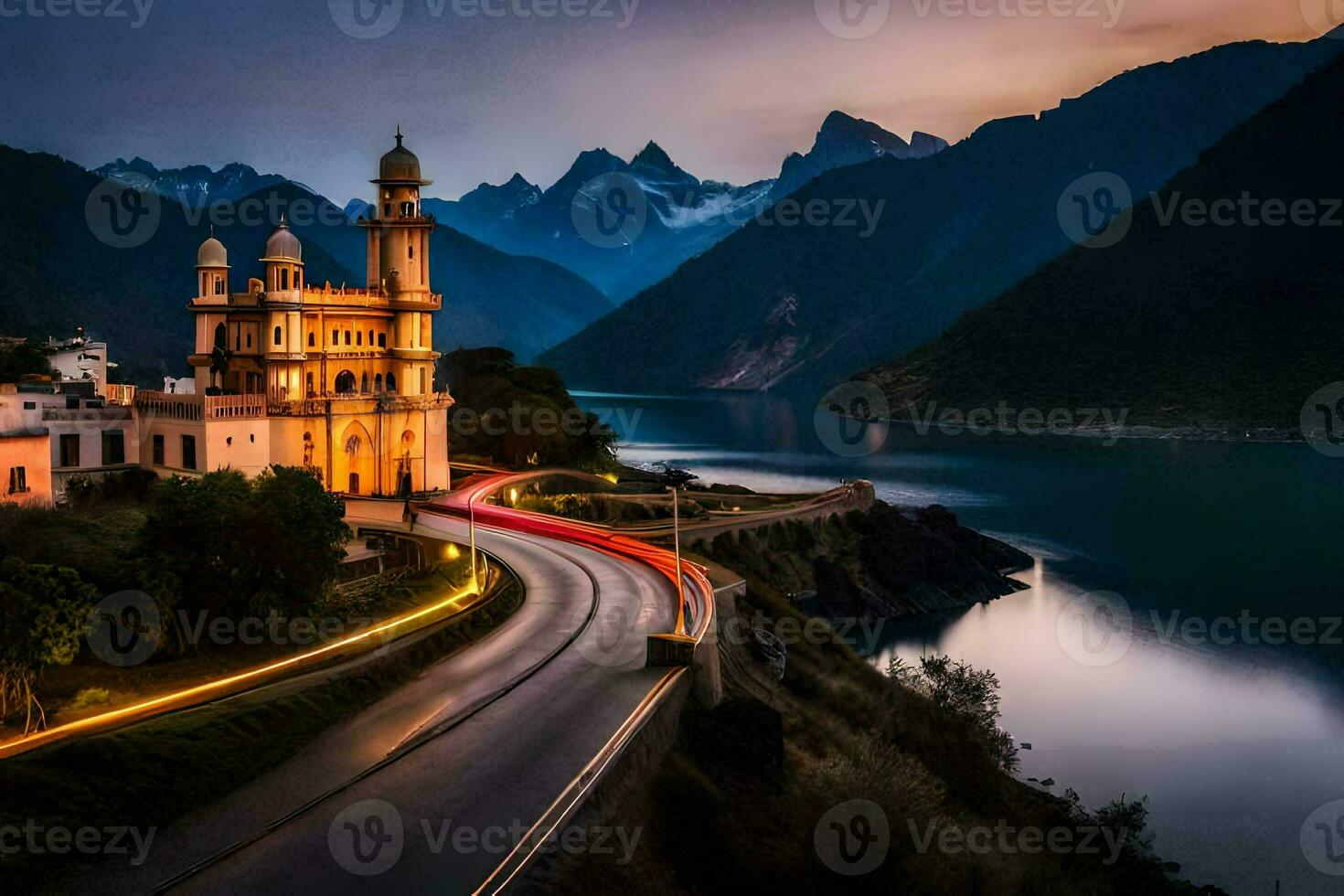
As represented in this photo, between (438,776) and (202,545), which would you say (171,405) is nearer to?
(202,545)

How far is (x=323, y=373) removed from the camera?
193 feet

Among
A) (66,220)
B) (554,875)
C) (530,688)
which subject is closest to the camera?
(554,875)

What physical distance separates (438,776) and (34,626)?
1042 centimetres

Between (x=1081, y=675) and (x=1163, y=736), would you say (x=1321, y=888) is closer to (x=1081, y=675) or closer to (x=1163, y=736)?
(x=1163, y=736)

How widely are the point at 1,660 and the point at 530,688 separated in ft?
35.8

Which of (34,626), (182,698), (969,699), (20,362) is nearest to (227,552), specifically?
(34,626)

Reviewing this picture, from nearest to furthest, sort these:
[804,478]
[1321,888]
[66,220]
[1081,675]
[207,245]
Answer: [1321,888] < [1081,675] < [207,245] < [804,478] < [66,220]

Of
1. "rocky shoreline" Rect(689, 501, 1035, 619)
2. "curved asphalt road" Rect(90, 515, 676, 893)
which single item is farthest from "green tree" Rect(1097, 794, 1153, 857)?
"rocky shoreline" Rect(689, 501, 1035, 619)

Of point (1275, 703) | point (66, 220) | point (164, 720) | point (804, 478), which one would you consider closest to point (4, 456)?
point (164, 720)

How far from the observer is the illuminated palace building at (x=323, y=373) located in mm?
50375

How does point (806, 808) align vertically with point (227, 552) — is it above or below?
below

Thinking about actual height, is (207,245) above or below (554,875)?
above

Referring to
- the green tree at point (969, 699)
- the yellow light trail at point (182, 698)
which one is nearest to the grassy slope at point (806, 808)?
the green tree at point (969, 699)

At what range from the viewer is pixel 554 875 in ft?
55.2
